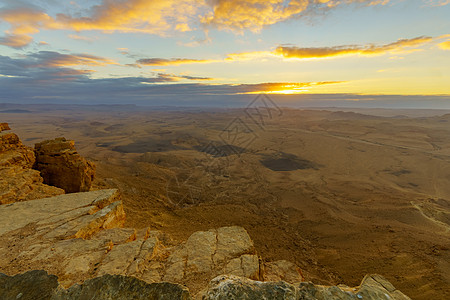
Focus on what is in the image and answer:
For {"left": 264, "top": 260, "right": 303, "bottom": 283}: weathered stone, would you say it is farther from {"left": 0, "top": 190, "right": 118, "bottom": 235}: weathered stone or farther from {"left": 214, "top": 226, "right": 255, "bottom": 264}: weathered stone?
{"left": 0, "top": 190, "right": 118, "bottom": 235}: weathered stone

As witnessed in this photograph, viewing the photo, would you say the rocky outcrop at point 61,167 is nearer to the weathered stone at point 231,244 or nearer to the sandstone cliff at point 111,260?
the sandstone cliff at point 111,260

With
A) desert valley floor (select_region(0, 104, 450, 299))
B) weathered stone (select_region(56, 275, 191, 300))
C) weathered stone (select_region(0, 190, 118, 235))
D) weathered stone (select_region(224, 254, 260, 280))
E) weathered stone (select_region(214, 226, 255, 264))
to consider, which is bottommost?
desert valley floor (select_region(0, 104, 450, 299))

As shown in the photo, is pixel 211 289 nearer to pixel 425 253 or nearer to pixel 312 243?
pixel 312 243

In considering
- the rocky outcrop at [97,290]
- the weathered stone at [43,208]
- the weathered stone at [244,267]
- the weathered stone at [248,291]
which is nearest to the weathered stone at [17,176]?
the weathered stone at [43,208]

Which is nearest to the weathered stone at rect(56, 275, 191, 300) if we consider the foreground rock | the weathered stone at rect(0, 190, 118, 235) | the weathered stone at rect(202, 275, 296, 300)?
the foreground rock

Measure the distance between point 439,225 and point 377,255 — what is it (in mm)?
5477

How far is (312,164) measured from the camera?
24.8m

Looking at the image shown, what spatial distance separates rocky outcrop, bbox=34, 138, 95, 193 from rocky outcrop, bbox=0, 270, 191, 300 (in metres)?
6.90

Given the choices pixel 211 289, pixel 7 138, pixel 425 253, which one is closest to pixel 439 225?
pixel 425 253

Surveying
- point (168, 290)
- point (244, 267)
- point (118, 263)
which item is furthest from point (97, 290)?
point (244, 267)

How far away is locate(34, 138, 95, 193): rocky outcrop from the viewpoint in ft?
27.9

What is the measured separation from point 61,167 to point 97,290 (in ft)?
26.5

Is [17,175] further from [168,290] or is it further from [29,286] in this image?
[168,290]

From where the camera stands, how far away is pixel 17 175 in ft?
23.5
